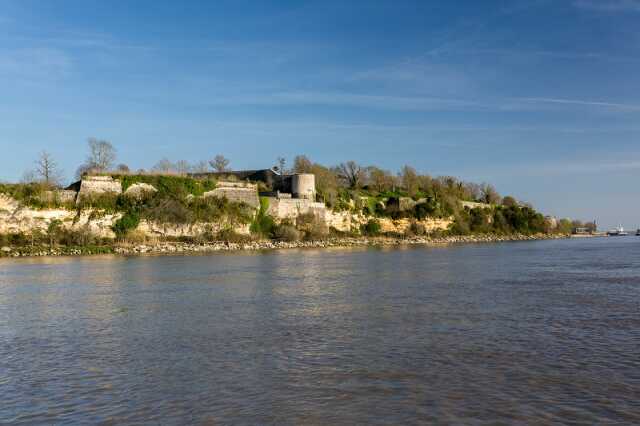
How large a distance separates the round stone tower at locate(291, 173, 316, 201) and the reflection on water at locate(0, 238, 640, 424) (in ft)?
125

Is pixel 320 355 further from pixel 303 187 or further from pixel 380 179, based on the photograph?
pixel 380 179

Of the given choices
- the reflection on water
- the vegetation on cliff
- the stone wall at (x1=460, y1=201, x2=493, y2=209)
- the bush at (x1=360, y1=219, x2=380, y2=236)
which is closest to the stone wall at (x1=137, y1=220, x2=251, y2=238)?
the vegetation on cliff

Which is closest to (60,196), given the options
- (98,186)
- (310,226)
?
(98,186)

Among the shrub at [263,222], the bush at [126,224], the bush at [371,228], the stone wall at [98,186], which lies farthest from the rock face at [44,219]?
the bush at [371,228]

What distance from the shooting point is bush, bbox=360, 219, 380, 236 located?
59.5 meters

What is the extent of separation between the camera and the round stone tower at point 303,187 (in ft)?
178

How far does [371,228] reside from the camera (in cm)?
5994

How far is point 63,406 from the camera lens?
20.1 ft

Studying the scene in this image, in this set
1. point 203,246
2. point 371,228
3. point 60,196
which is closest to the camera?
point 60,196

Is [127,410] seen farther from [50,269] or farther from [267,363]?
[50,269]

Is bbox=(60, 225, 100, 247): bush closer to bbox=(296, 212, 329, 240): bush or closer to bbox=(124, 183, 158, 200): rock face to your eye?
bbox=(124, 183, 158, 200): rock face

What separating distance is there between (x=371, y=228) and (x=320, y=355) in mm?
52018

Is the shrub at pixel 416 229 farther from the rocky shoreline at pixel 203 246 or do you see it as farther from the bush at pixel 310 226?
the bush at pixel 310 226

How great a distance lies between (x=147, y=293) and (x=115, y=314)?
3.71 metres
